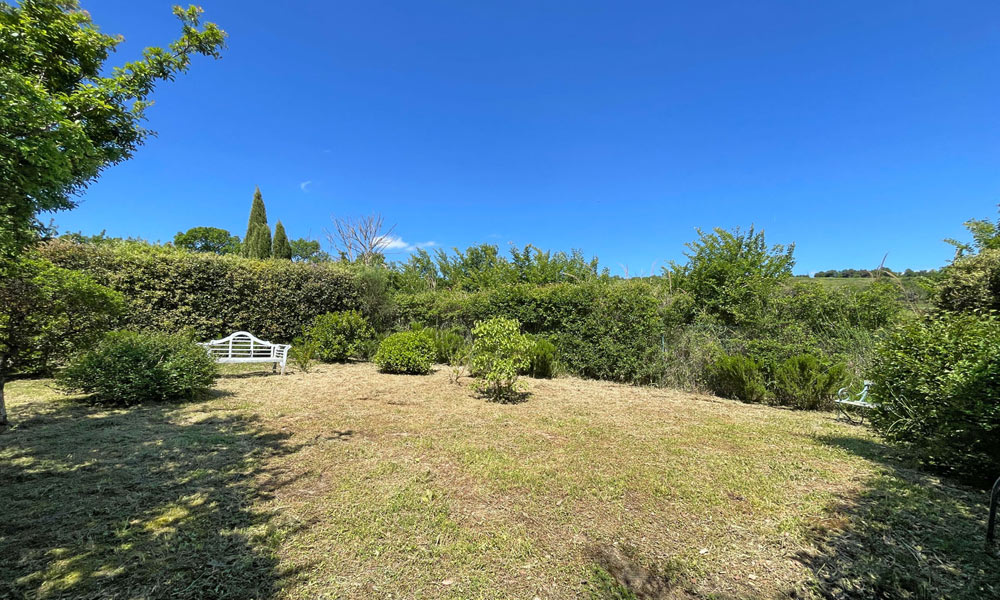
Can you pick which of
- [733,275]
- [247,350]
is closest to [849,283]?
[733,275]

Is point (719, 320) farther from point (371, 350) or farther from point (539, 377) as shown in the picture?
point (371, 350)

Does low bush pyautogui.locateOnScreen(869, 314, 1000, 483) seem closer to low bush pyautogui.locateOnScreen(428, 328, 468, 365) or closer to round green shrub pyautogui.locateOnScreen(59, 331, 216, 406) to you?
low bush pyautogui.locateOnScreen(428, 328, 468, 365)

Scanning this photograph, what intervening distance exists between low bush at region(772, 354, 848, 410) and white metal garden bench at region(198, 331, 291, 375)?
30.9 ft

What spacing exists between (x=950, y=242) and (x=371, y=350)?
1146 cm

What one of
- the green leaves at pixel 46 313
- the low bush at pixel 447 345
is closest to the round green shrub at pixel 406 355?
the low bush at pixel 447 345

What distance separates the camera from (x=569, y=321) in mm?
8961

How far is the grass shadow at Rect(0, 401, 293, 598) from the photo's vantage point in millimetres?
1908

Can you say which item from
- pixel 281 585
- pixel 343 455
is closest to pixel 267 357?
pixel 343 455

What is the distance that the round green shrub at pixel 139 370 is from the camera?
4906mm

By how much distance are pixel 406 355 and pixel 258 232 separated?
20.9 metres

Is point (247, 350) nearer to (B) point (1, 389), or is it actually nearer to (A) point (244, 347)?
(A) point (244, 347)

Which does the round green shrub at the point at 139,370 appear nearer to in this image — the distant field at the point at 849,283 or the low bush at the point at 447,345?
the low bush at the point at 447,345

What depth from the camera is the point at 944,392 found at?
3229 millimetres

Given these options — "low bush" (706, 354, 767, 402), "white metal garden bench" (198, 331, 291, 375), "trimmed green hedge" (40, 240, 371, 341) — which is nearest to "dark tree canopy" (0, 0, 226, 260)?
"white metal garden bench" (198, 331, 291, 375)
